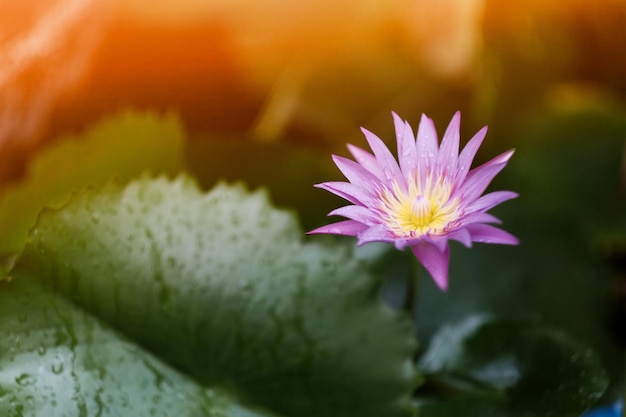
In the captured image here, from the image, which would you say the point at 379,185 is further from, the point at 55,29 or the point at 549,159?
the point at 549,159

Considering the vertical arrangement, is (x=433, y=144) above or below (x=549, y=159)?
below

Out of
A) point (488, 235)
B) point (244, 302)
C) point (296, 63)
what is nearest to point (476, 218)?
point (488, 235)

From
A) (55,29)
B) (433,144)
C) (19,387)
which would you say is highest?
(55,29)

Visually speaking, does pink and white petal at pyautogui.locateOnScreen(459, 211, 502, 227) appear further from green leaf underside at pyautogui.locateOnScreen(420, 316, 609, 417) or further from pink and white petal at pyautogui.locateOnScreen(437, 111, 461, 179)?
green leaf underside at pyautogui.locateOnScreen(420, 316, 609, 417)

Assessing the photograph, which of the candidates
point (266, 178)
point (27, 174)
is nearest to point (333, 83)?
point (266, 178)

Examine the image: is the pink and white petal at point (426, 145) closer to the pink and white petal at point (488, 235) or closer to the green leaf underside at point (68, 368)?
the pink and white petal at point (488, 235)

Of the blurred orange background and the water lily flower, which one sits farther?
the blurred orange background

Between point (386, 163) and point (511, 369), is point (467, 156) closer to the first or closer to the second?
point (386, 163)

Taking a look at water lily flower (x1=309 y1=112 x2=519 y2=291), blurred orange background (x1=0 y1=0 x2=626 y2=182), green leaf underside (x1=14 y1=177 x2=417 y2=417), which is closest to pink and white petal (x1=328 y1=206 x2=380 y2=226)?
water lily flower (x1=309 y1=112 x2=519 y2=291)
